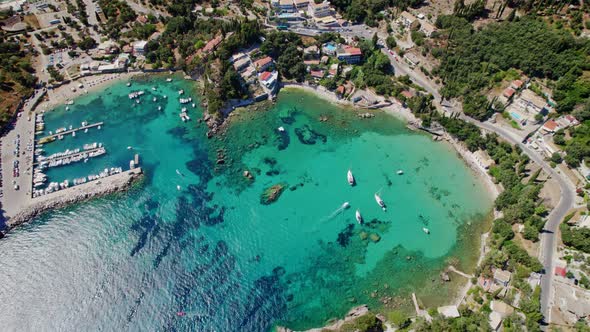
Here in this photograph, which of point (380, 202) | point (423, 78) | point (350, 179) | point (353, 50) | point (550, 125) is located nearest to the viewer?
point (380, 202)

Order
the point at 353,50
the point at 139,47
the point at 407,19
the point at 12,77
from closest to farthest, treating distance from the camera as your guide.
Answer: the point at 12,77, the point at 353,50, the point at 139,47, the point at 407,19

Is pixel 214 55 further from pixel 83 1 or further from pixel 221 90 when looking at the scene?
pixel 83 1

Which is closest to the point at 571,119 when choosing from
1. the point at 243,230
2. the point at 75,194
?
the point at 243,230

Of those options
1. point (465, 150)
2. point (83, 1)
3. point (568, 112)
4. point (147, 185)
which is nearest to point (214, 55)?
point (147, 185)

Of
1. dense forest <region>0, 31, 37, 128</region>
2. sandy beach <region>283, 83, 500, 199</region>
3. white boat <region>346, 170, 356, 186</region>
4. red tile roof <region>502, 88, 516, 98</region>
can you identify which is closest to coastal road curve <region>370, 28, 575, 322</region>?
sandy beach <region>283, 83, 500, 199</region>

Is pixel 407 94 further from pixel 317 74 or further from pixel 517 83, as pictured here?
pixel 517 83

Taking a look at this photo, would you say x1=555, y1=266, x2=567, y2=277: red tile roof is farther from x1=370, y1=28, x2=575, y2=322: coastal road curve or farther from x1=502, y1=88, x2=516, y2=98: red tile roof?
x1=502, y1=88, x2=516, y2=98: red tile roof
